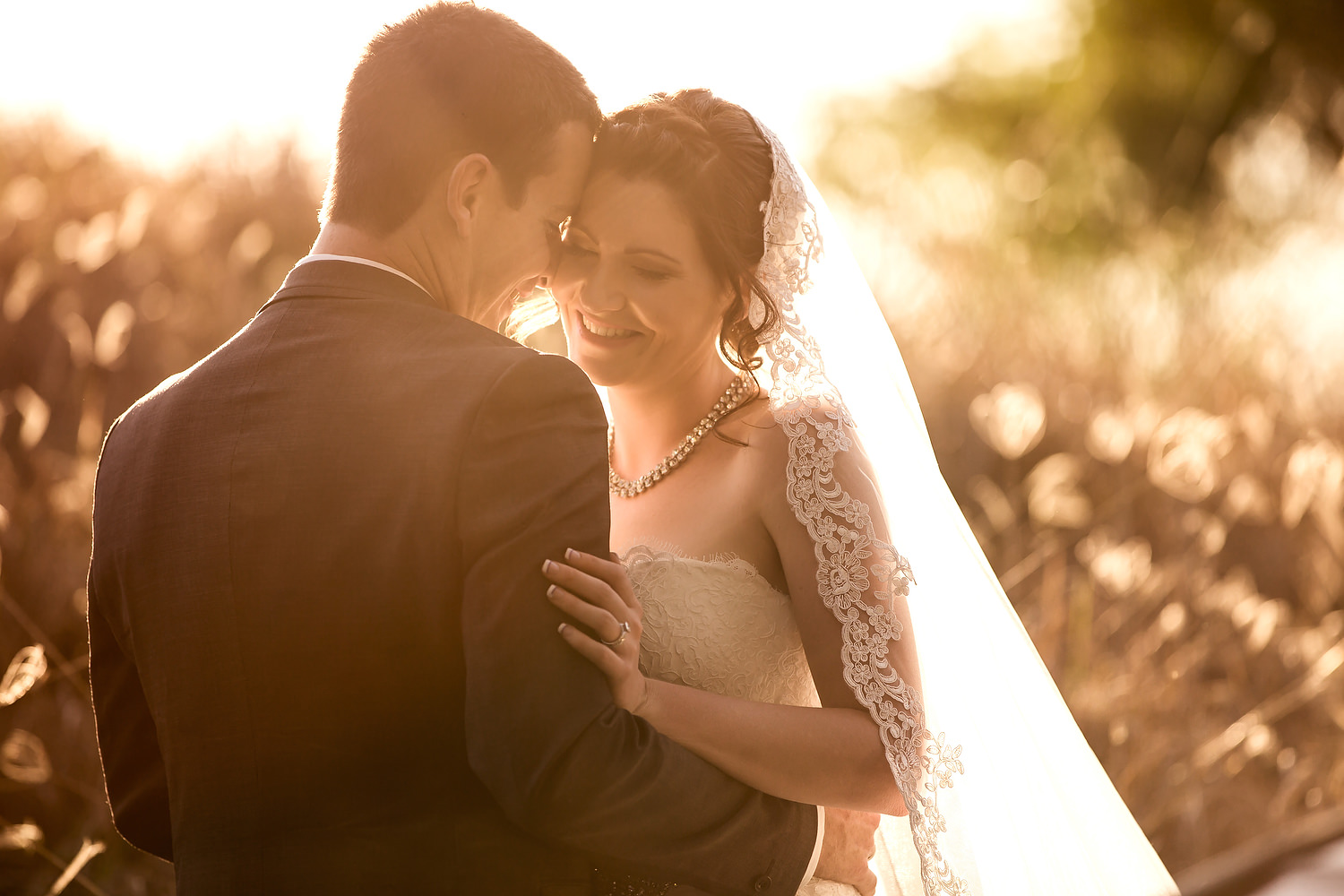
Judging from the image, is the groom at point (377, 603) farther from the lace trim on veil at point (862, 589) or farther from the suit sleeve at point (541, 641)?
the lace trim on veil at point (862, 589)

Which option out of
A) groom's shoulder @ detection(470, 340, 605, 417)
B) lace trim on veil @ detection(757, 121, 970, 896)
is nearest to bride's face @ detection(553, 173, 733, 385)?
lace trim on veil @ detection(757, 121, 970, 896)

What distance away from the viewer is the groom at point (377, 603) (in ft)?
5.59

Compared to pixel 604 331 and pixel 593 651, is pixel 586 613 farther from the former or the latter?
pixel 604 331

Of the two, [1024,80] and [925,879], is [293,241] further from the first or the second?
[1024,80]

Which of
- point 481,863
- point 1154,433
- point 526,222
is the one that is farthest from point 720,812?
point 1154,433

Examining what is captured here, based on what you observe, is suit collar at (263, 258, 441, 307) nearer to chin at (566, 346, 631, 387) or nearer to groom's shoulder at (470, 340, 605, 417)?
groom's shoulder at (470, 340, 605, 417)

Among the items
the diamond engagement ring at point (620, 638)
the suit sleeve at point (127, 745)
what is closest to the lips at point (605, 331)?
the diamond engagement ring at point (620, 638)

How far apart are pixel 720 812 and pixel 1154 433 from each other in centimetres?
353

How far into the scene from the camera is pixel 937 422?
7410 mm

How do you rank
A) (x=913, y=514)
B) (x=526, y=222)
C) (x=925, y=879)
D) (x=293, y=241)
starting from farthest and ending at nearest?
(x=293, y=241)
(x=913, y=514)
(x=925, y=879)
(x=526, y=222)

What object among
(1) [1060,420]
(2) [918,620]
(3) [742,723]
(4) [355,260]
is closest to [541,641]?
(3) [742,723]

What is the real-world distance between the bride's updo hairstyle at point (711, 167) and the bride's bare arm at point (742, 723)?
2.80 ft

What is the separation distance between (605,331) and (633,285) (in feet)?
0.52

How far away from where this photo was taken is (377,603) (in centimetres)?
172
